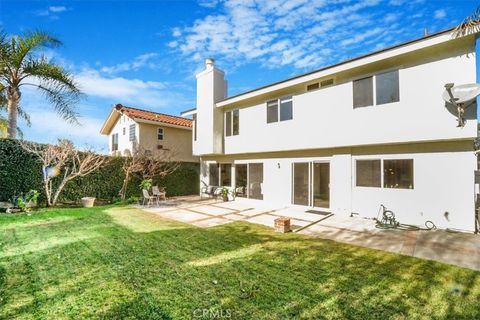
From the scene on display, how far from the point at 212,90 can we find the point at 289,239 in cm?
1089

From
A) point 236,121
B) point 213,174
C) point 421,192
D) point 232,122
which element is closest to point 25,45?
point 232,122

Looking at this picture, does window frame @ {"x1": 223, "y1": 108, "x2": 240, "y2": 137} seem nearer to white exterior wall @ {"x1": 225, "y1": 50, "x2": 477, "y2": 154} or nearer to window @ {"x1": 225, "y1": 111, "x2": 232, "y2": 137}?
window @ {"x1": 225, "y1": 111, "x2": 232, "y2": 137}

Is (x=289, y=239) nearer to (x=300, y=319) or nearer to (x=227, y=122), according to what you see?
(x=300, y=319)

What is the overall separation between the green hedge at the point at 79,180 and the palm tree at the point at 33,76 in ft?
5.11

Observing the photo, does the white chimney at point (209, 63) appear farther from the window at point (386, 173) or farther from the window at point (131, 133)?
the window at point (386, 173)

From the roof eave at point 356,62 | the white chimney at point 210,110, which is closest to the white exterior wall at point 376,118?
the roof eave at point 356,62

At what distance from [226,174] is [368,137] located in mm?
9450

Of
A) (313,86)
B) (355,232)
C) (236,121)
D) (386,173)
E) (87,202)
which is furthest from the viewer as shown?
(236,121)

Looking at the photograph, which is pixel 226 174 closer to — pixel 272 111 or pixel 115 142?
pixel 272 111

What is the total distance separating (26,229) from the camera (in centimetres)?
816

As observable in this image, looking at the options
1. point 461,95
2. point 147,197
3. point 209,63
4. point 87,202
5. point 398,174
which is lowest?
point 87,202

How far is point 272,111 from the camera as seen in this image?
42.9 feet

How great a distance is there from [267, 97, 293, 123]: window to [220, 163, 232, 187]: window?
4737 millimetres

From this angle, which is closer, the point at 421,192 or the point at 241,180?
the point at 421,192
